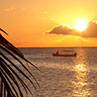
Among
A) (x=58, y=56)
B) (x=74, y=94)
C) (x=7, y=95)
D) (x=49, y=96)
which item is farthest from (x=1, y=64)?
(x=58, y=56)

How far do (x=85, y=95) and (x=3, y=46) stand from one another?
33.8 meters

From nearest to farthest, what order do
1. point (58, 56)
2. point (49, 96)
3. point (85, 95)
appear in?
1. point (49, 96)
2. point (85, 95)
3. point (58, 56)

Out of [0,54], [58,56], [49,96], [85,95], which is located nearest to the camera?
[0,54]

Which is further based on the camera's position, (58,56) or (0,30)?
(58,56)

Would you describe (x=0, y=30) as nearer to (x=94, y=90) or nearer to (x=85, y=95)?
(x=85, y=95)

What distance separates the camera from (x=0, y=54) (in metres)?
1.74

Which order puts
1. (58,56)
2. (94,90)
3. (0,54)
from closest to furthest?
1. (0,54)
2. (94,90)
3. (58,56)

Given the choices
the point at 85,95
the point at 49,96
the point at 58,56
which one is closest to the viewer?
the point at 49,96

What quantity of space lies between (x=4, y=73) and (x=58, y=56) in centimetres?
15576

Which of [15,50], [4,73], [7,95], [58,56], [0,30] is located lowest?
[7,95]

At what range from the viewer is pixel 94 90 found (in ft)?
127

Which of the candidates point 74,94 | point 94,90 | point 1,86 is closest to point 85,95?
point 74,94

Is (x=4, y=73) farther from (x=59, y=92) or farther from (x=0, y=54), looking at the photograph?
(x=59, y=92)

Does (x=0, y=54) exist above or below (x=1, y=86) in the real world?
above
